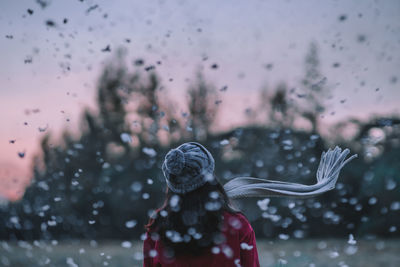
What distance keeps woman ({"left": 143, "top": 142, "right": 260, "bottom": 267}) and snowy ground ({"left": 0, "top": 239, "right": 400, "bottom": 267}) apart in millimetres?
6955

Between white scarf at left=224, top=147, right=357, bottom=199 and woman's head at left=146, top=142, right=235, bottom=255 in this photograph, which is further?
white scarf at left=224, top=147, right=357, bottom=199

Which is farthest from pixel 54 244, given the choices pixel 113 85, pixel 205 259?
pixel 205 259

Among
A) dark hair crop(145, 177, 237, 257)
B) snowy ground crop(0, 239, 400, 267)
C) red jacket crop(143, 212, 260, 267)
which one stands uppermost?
dark hair crop(145, 177, 237, 257)

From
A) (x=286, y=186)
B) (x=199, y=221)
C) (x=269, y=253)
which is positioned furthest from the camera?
(x=269, y=253)

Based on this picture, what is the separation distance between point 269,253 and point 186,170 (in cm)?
1004

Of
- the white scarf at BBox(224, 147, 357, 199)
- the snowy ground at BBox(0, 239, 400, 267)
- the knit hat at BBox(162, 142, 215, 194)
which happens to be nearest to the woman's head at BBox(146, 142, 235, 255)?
the knit hat at BBox(162, 142, 215, 194)

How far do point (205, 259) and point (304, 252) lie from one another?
9.99 meters

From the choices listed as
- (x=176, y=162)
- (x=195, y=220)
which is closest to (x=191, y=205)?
(x=195, y=220)

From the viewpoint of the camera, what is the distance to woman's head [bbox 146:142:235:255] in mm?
2285

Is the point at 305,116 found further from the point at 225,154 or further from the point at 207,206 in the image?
the point at 207,206

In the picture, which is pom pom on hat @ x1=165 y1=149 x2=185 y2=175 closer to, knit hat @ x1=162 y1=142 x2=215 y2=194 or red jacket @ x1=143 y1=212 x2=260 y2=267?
knit hat @ x1=162 y1=142 x2=215 y2=194

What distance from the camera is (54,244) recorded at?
50.6 ft

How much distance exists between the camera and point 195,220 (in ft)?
7.46

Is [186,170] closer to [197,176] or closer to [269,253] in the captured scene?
[197,176]
